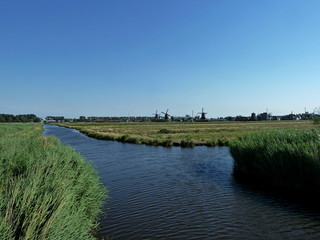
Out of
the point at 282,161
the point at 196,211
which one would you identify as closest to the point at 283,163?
the point at 282,161

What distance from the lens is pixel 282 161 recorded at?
518 inches

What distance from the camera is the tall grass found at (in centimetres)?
1190

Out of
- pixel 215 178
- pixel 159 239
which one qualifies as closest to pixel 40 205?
pixel 159 239

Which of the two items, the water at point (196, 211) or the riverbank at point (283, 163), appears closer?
the water at point (196, 211)

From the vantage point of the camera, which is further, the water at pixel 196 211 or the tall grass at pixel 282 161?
the tall grass at pixel 282 161

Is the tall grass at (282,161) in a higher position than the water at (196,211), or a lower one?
higher

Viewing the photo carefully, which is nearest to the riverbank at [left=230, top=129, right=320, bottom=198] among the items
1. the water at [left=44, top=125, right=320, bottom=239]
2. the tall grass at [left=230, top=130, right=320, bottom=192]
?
the tall grass at [left=230, top=130, right=320, bottom=192]

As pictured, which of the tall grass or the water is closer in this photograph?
the water

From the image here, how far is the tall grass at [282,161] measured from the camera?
1190cm

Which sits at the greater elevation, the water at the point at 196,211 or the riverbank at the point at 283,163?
the riverbank at the point at 283,163

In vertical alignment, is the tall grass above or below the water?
above

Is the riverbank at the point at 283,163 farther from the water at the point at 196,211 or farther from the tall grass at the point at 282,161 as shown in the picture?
the water at the point at 196,211

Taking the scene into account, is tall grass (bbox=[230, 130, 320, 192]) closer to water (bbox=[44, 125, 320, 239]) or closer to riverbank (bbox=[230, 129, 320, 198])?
riverbank (bbox=[230, 129, 320, 198])

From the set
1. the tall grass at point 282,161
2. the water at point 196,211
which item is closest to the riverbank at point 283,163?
the tall grass at point 282,161
